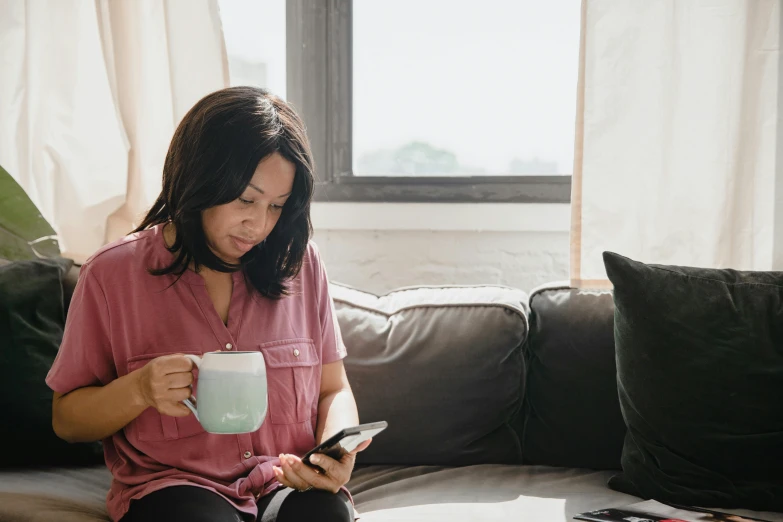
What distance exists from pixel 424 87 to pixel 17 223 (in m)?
1.27

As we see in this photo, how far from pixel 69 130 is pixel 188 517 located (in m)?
1.48

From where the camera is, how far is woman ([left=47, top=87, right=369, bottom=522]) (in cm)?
124

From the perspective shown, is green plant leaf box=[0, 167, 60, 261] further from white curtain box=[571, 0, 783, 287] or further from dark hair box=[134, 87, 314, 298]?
white curtain box=[571, 0, 783, 287]

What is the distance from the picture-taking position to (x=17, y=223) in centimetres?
221

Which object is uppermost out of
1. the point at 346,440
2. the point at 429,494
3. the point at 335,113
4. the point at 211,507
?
the point at 335,113

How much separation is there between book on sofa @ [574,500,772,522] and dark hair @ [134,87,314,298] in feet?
2.34

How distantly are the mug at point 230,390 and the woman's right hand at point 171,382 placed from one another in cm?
4

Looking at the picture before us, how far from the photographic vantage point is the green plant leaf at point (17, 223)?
7.22 ft

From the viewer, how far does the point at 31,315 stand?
175 cm

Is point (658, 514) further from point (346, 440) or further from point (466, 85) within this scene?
point (466, 85)

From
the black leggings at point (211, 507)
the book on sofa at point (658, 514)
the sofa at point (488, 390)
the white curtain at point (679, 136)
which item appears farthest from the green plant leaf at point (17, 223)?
the book on sofa at point (658, 514)

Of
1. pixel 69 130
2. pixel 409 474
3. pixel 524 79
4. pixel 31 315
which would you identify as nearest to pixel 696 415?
pixel 409 474

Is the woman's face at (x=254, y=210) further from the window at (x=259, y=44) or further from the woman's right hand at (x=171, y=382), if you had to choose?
the window at (x=259, y=44)

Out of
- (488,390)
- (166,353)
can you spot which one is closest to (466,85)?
(488,390)
